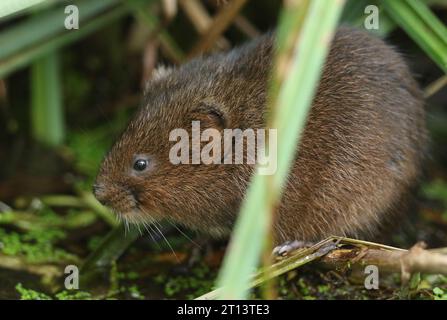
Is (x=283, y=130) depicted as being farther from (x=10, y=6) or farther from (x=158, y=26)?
(x=158, y=26)

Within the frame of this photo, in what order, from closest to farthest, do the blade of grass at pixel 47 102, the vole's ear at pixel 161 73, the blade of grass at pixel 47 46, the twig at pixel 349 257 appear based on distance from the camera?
the twig at pixel 349 257 < the vole's ear at pixel 161 73 < the blade of grass at pixel 47 46 < the blade of grass at pixel 47 102

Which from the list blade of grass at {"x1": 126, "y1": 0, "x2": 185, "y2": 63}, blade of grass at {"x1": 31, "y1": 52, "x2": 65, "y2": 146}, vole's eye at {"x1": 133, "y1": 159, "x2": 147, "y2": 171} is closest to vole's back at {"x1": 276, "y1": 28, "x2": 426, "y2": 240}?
vole's eye at {"x1": 133, "y1": 159, "x2": 147, "y2": 171}

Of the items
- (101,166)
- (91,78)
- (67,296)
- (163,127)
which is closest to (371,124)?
(163,127)

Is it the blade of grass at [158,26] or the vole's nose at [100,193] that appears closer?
the vole's nose at [100,193]

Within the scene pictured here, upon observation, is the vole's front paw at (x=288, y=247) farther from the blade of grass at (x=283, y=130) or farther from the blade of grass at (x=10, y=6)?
the blade of grass at (x=10, y=6)

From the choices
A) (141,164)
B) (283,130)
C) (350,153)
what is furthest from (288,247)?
(283,130)

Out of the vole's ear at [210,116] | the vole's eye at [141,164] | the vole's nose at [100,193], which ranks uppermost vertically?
the vole's ear at [210,116]

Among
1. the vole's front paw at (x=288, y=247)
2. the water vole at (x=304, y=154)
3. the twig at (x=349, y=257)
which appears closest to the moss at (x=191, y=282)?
the water vole at (x=304, y=154)
